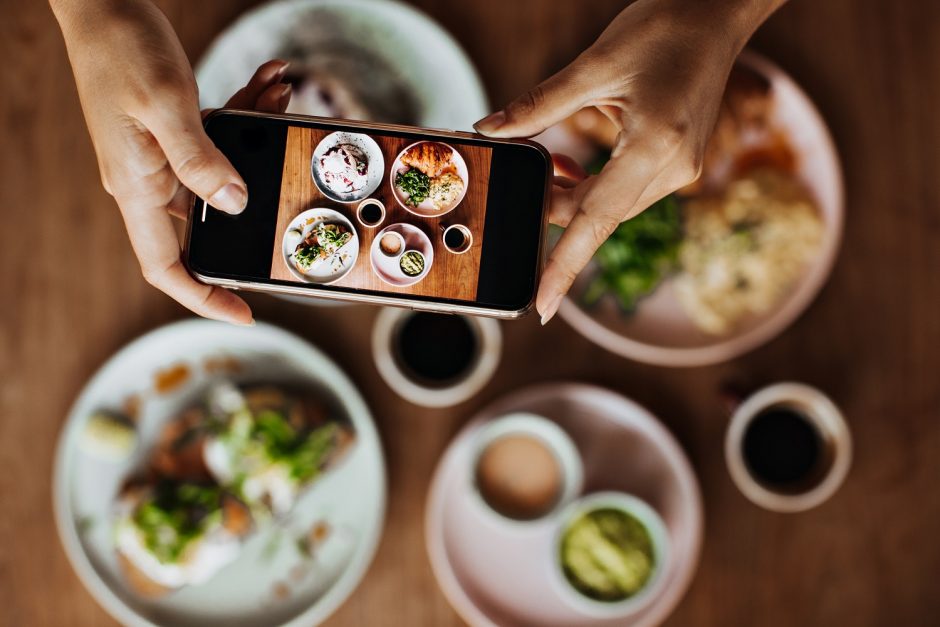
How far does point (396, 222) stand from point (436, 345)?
0.40 m

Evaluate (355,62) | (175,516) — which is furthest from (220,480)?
(355,62)

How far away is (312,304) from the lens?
1263mm

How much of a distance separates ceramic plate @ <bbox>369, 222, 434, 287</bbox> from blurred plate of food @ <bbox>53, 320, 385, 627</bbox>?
0.43m

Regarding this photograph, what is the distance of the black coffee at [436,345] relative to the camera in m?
1.23

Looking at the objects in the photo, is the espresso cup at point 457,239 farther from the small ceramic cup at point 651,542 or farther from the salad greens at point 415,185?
the small ceramic cup at point 651,542

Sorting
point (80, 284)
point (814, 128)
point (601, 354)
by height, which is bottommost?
point (80, 284)

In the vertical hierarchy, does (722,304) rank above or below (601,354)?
above

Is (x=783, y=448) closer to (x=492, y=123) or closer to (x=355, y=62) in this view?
(x=492, y=123)

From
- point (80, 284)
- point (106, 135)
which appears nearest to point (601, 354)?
point (106, 135)

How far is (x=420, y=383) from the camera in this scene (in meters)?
1.21

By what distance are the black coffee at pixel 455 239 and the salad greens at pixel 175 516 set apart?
750 mm

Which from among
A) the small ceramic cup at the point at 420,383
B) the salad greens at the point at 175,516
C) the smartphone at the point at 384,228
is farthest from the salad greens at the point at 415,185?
the salad greens at the point at 175,516

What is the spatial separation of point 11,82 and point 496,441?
122cm

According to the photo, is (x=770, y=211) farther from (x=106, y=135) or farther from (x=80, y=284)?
(x=80, y=284)
